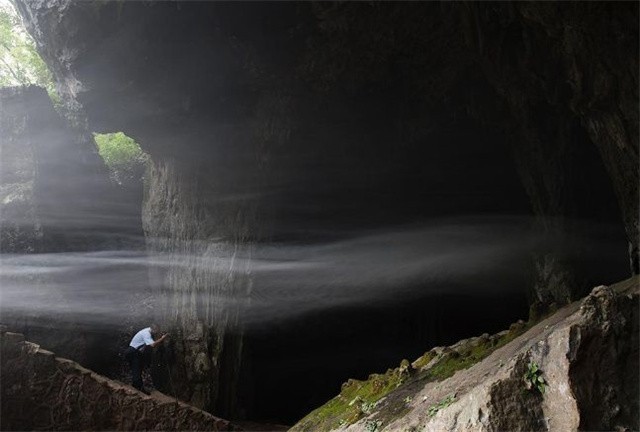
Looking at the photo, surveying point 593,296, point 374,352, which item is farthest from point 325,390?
point 593,296

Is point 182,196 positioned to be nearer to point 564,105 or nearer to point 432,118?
point 432,118

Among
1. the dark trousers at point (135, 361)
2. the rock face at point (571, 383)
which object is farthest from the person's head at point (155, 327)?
the rock face at point (571, 383)

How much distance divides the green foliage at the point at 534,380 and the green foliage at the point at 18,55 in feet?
47.3

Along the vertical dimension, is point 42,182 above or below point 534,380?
above

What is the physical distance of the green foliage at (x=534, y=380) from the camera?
10.3 feet

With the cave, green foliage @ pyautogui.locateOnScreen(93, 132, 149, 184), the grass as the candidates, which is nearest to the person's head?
the cave

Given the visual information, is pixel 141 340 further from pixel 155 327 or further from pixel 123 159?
pixel 123 159

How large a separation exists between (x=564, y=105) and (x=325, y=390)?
7.26 metres

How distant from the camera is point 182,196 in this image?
10.2m

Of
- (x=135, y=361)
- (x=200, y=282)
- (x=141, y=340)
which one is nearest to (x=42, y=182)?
(x=200, y=282)

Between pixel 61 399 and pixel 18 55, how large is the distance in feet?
37.5

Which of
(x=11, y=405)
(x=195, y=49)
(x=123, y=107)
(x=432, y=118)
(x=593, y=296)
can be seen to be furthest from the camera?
(x=432, y=118)

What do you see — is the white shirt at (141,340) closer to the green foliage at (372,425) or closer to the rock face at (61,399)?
the rock face at (61,399)

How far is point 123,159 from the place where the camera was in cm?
1256
